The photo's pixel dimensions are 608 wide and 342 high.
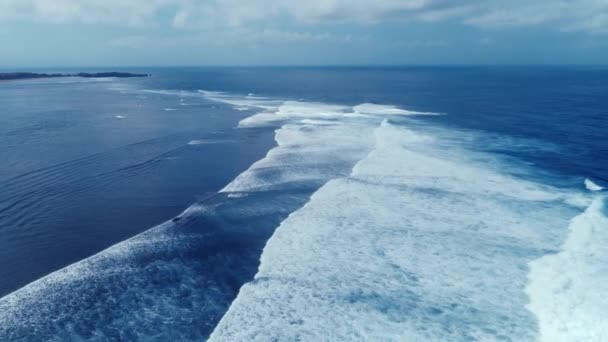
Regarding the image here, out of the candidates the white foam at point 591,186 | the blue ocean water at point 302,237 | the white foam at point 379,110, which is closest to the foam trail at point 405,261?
the blue ocean water at point 302,237

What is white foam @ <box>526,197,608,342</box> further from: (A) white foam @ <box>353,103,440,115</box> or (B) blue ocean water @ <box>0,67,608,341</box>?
(A) white foam @ <box>353,103,440,115</box>

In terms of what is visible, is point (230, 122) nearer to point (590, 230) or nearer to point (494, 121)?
point (494, 121)

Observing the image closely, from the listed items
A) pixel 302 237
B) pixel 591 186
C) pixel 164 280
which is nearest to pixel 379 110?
pixel 591 186

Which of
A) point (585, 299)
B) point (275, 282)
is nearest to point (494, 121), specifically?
point (585, 299)

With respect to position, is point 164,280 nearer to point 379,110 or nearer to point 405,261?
point 405,261

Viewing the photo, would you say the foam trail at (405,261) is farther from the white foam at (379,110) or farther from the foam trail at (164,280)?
the white foam at (379,110)

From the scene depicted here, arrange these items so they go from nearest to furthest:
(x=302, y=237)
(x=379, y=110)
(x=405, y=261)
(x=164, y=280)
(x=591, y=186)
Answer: (x=164, y=280), (x=405, y=261), (x=302, y=237), (x=591, y=186), (x=379, y=110)
